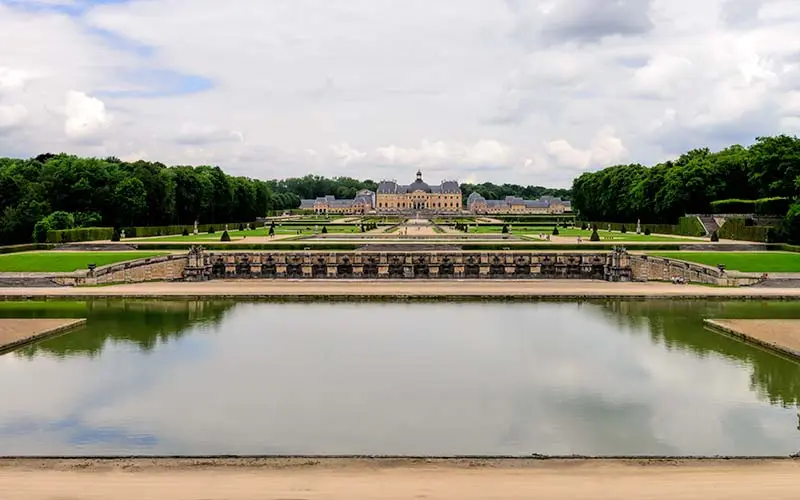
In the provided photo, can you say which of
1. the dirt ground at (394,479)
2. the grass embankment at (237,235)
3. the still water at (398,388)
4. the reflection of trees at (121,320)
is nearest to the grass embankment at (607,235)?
the grass embankment at (237,235)

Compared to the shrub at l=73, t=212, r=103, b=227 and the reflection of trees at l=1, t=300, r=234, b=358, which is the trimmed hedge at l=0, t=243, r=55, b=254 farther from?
the reflection of trees at l=1, t=300, r=234, b=358

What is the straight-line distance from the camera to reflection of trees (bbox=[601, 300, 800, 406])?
547 inches

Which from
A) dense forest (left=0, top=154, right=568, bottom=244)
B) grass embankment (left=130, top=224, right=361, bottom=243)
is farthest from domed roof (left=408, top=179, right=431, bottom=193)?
grass embankment (left=130, top=224, right=361, bottom=243)

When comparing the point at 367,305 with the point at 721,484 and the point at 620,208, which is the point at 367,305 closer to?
the point at 721,484

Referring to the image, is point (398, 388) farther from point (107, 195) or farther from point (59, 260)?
point (107, 195)

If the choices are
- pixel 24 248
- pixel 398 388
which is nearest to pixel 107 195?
pixel 24 248

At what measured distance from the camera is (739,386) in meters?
13.6

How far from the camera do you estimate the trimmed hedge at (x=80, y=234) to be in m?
40.5

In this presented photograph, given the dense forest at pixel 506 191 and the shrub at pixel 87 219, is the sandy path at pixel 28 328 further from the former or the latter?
the dense forest at pixel 506 191

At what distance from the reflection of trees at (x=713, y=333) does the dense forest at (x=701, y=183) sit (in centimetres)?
1472

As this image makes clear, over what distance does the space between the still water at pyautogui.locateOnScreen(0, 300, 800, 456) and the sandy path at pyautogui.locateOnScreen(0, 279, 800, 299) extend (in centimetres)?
393

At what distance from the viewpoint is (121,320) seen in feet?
70.4

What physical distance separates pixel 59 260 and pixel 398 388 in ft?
73.1

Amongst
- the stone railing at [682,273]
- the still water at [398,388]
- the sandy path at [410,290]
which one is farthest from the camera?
the stone railing at [682,273]
